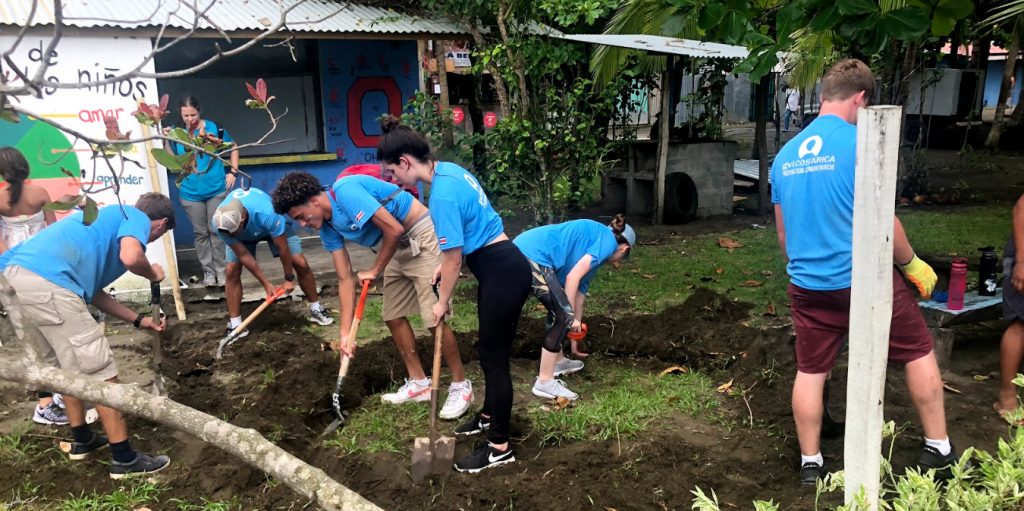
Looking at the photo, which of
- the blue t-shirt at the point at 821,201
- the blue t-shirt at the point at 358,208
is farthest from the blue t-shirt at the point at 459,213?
the blue t-shirt at the point at 821,201

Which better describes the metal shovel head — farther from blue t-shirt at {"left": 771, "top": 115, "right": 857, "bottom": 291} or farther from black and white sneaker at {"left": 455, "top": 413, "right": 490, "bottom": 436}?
blue t-shirt at {"left": 771, "top": 115, "right": 857, "bottom": 291}

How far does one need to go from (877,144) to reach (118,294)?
7.05 meters

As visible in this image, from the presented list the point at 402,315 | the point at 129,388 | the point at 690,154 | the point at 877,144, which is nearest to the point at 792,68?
the point at 690,154

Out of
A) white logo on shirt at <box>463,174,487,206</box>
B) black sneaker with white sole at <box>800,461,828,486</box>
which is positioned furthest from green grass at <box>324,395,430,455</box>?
black sneaker with white sole at <box>800,461,828,486</box>

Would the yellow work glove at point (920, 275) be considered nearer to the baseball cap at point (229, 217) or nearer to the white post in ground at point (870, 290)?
the white post in ground at point (870, 290)

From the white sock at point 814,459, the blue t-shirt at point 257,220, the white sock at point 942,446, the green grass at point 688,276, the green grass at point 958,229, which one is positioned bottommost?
the green grass at point 688,276

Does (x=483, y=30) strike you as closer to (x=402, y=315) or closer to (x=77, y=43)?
(x=77, y=43)

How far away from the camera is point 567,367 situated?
17.8 ft

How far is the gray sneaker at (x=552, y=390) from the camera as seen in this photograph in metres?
4.93

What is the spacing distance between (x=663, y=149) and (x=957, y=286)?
561cm

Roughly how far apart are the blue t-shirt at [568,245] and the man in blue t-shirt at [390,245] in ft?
2.04

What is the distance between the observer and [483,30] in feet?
28.9

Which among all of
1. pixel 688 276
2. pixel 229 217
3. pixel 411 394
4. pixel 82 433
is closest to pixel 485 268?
pixel 411 394

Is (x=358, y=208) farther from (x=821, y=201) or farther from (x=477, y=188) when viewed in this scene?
(x=821, y=201)
